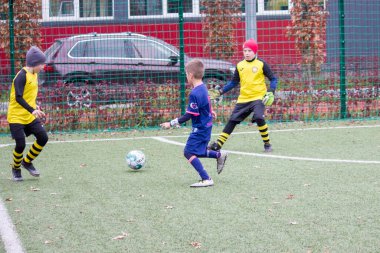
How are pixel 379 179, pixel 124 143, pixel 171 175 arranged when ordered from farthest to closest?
pixel 124 143
pixel 171 175
pixel 379 179

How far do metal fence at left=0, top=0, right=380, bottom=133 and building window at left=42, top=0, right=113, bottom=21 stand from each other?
2cm

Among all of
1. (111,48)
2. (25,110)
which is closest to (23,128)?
(25,110)

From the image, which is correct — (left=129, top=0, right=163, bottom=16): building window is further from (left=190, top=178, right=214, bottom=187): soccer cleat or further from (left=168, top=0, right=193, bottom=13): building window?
(left=190, top=178, right=214, bottom=187): soccer cleat

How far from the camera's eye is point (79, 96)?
14930 millimetres

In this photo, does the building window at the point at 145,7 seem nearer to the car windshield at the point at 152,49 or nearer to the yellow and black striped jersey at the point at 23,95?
the car windshield at the point at 152,49

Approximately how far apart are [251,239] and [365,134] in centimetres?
758

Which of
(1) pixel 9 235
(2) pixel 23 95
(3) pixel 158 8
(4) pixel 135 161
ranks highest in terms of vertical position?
(3) pixel 158 8

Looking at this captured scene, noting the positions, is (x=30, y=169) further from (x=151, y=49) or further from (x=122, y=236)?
(x=151, y=49)

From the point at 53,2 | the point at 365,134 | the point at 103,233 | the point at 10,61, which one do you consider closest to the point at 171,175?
the point at 103,233

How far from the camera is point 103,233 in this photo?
21.2 feet

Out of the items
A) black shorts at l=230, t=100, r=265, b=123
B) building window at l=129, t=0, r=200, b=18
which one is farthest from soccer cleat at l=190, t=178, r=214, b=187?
building window at l=129, t=0, r=200, b=18

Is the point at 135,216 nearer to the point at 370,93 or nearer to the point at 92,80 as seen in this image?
the point at 92,80

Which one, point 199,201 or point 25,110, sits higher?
point 25,110

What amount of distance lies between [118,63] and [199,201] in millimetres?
8112
